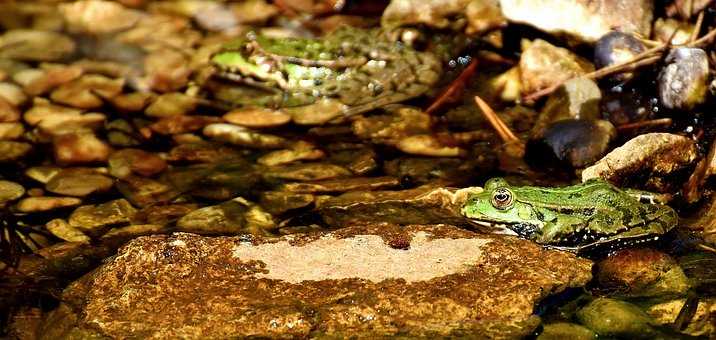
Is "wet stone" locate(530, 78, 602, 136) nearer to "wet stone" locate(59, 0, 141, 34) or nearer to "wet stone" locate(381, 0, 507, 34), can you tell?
"wet stone" locate(381, 0, 507, 34)

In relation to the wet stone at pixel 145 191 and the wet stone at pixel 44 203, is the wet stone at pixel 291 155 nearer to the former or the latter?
the wet stone at pixel 145 191

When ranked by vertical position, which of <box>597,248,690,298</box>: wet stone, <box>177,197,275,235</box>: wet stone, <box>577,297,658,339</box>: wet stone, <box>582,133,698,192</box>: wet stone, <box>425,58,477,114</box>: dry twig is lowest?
<box>177,197,275,235</box>: wet stone

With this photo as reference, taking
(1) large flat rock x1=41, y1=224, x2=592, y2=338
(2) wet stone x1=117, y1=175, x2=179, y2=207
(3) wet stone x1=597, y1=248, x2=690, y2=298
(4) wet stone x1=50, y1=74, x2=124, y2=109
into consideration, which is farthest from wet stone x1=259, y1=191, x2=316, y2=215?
(4) wet stone x1=50, y1=74, x2=124, y2=109

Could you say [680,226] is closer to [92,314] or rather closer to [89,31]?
[92,314]

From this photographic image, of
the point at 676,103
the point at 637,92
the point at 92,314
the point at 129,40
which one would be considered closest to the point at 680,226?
the point at 676,103

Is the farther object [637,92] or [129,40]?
[129,40]

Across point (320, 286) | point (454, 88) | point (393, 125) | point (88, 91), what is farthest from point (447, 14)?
point (320, 286)

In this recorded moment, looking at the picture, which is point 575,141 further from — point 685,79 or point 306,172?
point 306,172

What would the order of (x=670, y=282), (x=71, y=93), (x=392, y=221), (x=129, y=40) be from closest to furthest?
(x=670, y=282) < (x=392, y=221) < (x=71, y=93) < (x=129, y=40)
